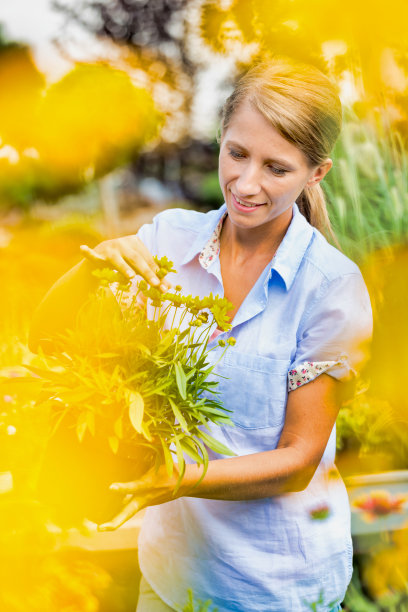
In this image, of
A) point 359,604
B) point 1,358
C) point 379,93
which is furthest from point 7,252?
point 359,604

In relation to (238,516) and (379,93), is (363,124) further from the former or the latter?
(238,516)

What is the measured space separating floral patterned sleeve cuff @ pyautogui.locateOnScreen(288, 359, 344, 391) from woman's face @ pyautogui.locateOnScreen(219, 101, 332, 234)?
0.66 ft

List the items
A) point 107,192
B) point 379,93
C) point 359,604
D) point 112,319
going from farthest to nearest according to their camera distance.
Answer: point 107,192, point 359,604, point 379,93, point 112,319

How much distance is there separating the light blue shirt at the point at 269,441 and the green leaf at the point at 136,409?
18cm

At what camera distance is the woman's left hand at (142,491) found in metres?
0.66

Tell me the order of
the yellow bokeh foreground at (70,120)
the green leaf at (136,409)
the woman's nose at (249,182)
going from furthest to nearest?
the yellow bokeh foreground at (70,120) < the woman's nose at (249,182) < the green leaf at (136,409)

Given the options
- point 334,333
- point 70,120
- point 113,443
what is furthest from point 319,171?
point 70,120

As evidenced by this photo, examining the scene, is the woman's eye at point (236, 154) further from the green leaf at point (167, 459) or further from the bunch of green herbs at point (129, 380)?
the green leaf at point (167, 459)

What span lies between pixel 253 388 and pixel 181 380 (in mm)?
192

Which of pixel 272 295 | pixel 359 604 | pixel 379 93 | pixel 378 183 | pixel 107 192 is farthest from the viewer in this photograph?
pixel 378 183

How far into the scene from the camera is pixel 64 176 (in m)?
1.43

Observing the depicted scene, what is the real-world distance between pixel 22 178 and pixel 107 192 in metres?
0.20

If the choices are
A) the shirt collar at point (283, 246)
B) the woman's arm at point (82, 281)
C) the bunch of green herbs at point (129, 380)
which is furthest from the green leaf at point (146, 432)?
the shirt collar at point (283, 246)

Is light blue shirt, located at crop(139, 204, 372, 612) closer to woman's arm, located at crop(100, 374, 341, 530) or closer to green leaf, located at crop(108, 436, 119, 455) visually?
woman's arm, located at crop(100, 374, 341, 530)
